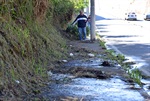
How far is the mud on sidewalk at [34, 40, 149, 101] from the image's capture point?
716 cm

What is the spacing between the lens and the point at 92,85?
27.3ft

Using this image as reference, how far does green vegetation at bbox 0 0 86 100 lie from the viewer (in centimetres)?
711

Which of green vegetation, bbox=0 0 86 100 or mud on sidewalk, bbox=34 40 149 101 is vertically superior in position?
green vegetation, bbox=0 0 86 100

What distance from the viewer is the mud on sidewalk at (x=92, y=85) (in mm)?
7160

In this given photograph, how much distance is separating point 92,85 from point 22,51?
1688 millimetres

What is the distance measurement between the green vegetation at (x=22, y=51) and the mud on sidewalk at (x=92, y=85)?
337 mm

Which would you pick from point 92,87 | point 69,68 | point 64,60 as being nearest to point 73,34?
point 64,60

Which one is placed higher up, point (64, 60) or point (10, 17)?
point (10, 17)

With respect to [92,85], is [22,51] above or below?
above

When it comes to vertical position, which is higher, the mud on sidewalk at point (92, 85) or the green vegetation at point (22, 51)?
the green vegetation at point (22, 51)

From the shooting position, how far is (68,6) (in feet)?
75.7

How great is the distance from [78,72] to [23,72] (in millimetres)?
2129

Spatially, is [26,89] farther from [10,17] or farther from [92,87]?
[10,17]

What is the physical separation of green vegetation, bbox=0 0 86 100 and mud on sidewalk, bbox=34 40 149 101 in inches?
13.2
